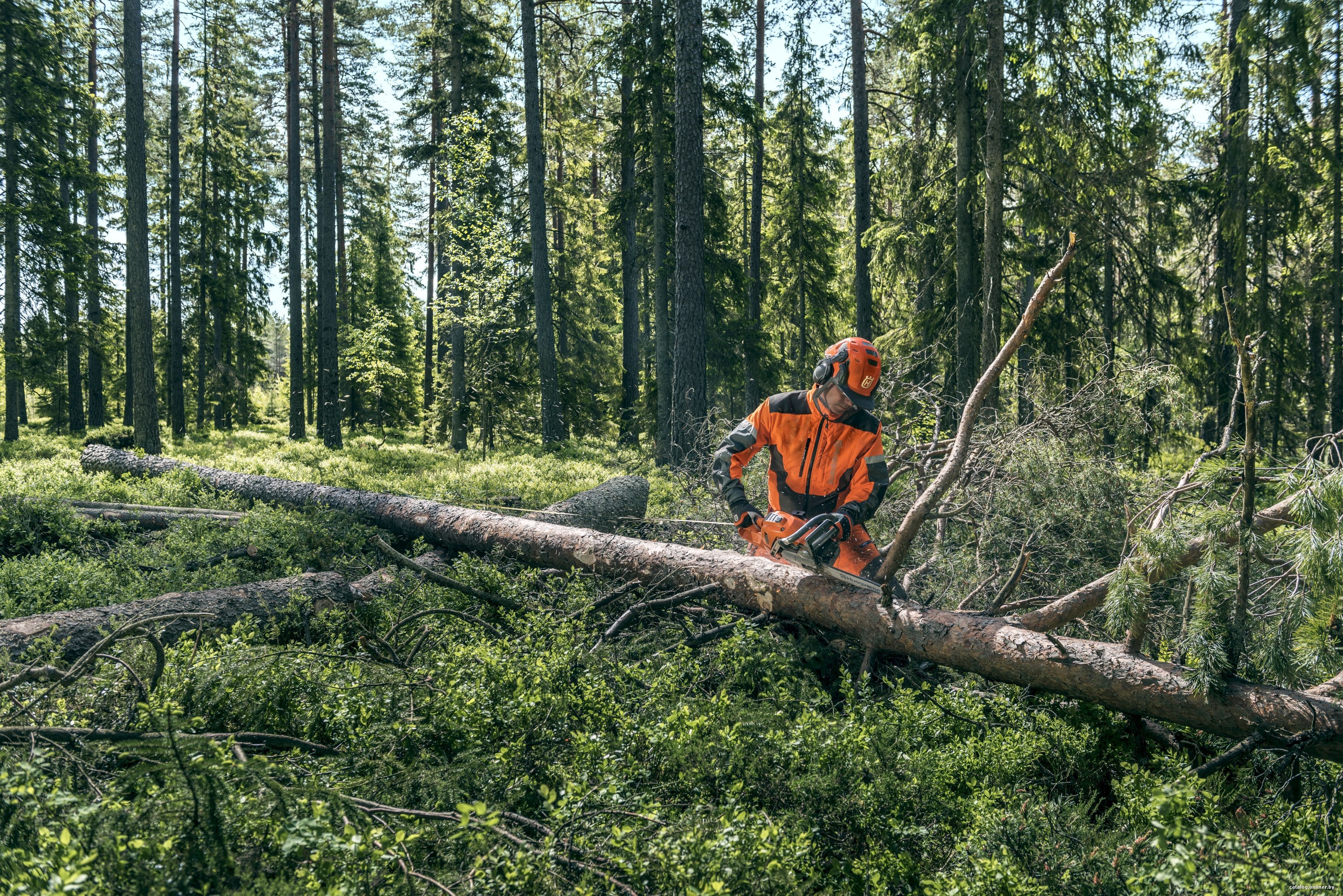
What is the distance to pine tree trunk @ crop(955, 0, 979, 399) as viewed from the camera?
35.6ft

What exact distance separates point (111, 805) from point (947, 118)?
12.9 metres

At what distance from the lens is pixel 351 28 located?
22.8 m

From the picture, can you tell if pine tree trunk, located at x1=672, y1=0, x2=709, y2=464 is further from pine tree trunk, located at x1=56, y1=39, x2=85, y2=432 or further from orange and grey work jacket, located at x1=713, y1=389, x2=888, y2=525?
pine tree trunk, located at x1=56, y1=39, x2=85, y2=432

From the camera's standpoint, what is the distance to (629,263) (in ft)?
63.9

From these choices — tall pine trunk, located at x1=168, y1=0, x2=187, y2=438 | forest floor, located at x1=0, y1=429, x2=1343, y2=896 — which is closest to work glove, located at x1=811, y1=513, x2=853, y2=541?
forest floor, located at x1=0, y1=429, x2=1343, y2=896

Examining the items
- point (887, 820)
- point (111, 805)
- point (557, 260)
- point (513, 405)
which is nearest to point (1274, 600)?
point (887, 820)

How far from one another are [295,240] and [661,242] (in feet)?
37.6

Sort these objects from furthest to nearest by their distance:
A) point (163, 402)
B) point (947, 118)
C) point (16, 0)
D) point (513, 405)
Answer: point (163, 402)
point (513, 405)
point (16, 0)
point (947, 118)

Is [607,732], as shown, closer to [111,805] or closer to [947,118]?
[111,805]

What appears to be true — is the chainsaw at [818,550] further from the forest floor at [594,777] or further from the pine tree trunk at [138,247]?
the pine tree trunk at [138,247]

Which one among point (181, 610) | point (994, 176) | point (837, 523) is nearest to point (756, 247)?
point (994, 176)

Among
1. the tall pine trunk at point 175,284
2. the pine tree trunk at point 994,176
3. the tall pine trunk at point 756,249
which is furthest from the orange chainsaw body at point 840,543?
the tall pine trunk at point 175,284

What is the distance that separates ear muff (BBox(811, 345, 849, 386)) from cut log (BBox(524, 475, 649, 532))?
3.25 m

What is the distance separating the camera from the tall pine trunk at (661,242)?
A: 1371 centimetres
